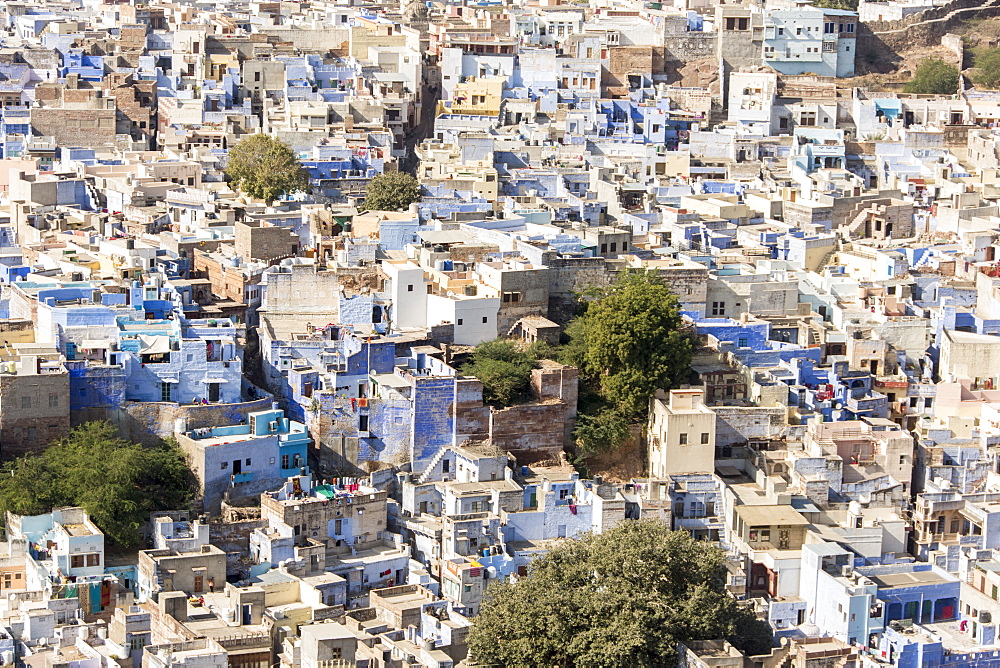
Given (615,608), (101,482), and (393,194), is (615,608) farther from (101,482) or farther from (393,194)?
(393,194)

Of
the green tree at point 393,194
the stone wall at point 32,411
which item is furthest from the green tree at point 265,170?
the stone wall at point 32,411

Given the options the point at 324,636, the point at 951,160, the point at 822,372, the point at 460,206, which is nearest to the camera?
the point at 324,636

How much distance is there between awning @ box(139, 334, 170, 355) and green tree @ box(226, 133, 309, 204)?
828cm

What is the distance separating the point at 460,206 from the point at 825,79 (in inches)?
620

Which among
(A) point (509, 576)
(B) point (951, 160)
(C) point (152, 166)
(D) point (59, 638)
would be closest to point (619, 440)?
(A) point (509, 576)

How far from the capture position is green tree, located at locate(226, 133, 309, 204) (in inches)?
1421

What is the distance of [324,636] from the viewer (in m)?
22.9

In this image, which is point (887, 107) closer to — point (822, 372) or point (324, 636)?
point (822, 372)

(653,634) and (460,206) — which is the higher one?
(460,206)

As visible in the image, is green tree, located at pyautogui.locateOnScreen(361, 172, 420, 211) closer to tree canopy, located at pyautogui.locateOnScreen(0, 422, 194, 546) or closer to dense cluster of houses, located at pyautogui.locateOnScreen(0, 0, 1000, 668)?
dense cluster of houses, located at pyautogui.locateOnScreen(0, 0, 1000, 668)

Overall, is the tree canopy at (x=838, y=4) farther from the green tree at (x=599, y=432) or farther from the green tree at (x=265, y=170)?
the green tree at (x=599, y=432)

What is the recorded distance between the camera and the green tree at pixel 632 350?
Result: 28.6 metres

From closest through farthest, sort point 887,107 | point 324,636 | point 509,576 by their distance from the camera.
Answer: point 324,636
point 509,576
point 887,107

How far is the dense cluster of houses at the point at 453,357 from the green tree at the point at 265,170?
418 millimetres
